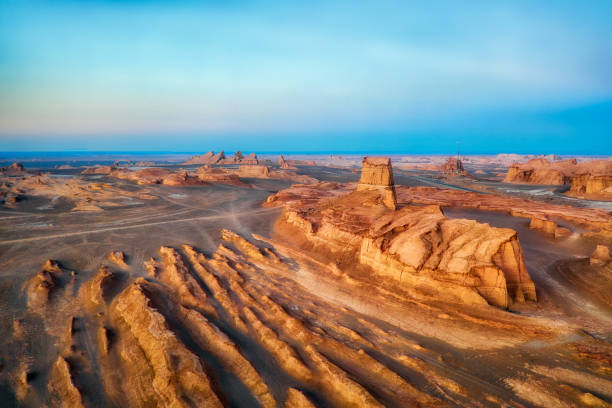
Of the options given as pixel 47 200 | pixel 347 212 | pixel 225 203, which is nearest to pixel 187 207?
pixel 225 203

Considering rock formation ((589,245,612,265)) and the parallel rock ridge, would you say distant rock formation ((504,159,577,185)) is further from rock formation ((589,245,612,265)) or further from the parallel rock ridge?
the parallel rock ridge

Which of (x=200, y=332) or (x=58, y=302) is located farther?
(x=58, y=302)

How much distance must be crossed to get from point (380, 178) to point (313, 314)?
52.0 feet

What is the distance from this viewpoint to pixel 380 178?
2347 centimetres

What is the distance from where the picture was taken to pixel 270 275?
13.3 metres

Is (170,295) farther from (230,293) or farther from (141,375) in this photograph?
(141,375)

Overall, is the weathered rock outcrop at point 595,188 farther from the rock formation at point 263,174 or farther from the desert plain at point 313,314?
the rock formation at point 263,174

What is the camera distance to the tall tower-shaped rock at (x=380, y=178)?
22500mm

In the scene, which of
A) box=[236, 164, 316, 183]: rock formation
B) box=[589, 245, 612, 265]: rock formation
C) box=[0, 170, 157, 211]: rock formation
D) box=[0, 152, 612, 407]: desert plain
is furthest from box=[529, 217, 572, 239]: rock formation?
box=[236, 164, 316, 183]: rock formation

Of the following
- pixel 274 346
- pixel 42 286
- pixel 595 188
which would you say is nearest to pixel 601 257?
pixel 274 346

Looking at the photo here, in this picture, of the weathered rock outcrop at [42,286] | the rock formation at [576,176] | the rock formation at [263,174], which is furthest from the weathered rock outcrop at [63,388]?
the rock formation at [263,174]

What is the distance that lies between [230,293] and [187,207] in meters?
22.0

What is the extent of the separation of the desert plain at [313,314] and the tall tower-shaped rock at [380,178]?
7.27ft

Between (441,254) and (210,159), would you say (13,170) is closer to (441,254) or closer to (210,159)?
(210,159)
